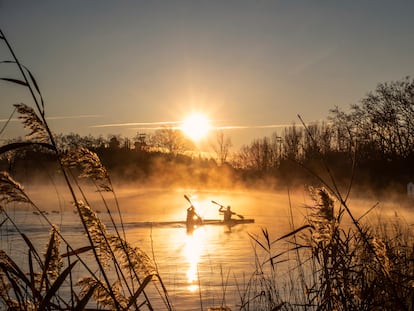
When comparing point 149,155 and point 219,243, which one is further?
point 149,155

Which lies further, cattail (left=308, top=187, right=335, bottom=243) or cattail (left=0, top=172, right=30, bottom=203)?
cattail (left=308, top=187, right=335, bottom=243)

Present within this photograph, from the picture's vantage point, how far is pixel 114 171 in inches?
2837

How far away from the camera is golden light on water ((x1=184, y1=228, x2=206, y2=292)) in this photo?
1064 cm

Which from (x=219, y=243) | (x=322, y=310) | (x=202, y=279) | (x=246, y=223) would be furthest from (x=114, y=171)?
(x=322, y=310)

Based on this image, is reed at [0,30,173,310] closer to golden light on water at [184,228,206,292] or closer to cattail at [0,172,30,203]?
cattail at [0,172,30,203]

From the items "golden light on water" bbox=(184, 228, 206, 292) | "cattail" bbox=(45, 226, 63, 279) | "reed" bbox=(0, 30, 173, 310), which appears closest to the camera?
"reed" bbox=(0, 30, 173, 310)

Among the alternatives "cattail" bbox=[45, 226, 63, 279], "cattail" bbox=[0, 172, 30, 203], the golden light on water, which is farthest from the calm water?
"cattail" bbox=[0, 172, 30, 203]

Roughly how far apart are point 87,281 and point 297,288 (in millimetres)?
6825

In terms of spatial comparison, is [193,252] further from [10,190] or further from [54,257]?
[10,190]

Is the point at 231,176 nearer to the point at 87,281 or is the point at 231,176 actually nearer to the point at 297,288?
the point at 297,288

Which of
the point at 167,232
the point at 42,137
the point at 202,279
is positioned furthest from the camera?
the point at 167,232

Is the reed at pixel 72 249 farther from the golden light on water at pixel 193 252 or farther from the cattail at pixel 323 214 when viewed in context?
the golden light on water at pixel 193 252

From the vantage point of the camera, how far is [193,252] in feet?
51.0

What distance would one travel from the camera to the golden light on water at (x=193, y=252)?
10639 mm
